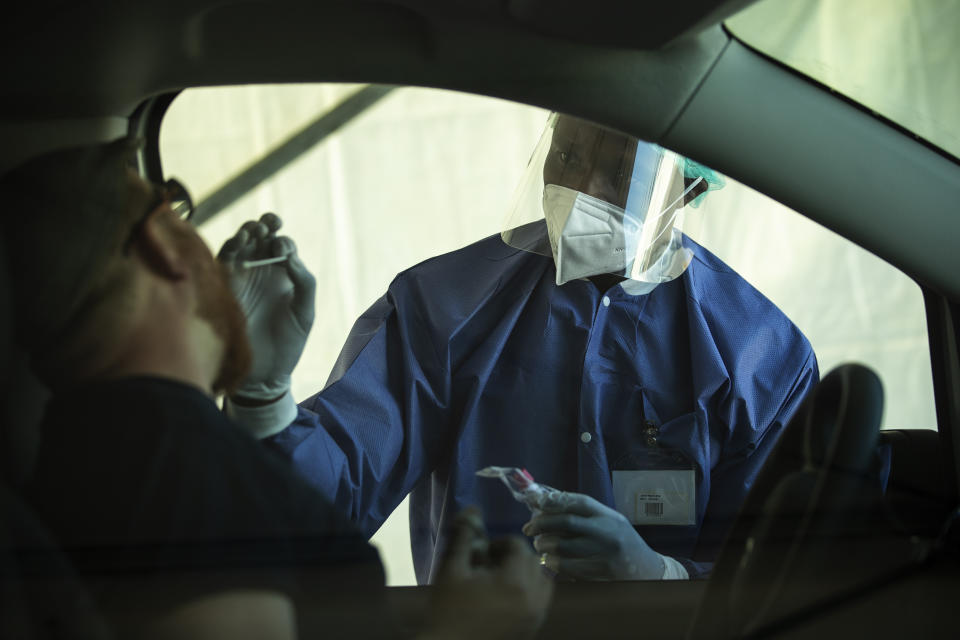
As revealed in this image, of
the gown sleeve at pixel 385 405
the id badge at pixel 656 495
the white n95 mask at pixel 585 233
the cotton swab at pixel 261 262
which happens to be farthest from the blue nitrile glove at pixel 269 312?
the white n95 mask at pixel 585 233

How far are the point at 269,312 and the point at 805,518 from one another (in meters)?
0.64

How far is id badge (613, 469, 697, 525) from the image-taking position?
109 centimetres

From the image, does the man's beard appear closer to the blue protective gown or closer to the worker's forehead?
the blue protective gown

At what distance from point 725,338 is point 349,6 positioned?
102cm

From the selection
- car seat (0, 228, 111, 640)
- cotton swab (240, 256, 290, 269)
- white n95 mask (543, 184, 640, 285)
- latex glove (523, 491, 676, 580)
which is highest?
white n95 mask (543, 184, 640, 285)

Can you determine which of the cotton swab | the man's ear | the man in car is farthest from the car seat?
the cotton swab

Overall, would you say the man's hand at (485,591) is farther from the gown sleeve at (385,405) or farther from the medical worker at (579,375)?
the gown sleeve at (385,405)

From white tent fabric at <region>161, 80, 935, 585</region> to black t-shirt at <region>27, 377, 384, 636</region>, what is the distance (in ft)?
0.62

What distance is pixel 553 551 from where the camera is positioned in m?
1.01

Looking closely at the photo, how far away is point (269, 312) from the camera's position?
0.94m

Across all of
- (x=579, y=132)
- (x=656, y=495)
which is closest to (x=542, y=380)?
(x=656, y=495)

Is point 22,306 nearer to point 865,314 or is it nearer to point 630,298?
point 630,298

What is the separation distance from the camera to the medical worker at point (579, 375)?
1.12m

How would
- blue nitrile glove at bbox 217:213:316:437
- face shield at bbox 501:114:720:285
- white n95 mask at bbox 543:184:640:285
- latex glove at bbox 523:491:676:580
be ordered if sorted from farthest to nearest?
1. white n95 mask at bbox 543:184:640:285
2. face shield at bbox 501:114:720:285
3. latex glove at bbox 523:491:676:580
4. blue nitrile glove at bbox 217:213:316:437
